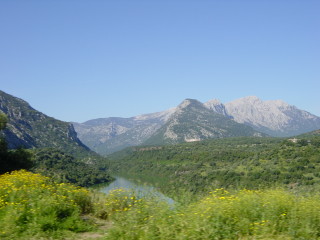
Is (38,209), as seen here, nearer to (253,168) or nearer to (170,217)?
(170,217)

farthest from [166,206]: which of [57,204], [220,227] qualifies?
[57,204]

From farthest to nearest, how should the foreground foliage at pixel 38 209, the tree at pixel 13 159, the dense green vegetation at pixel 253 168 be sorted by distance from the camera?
the dense green vegetation at pixel 253 168, the tree at pixel 13 159, the foreground foliage at pixel 38 209

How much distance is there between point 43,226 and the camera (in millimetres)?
6527

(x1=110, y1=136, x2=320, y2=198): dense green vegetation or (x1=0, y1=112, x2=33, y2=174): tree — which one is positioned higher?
(x1=0, y1=112, x2=33, y2=174): tree

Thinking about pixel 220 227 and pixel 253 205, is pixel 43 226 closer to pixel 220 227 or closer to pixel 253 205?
pixel 220 227

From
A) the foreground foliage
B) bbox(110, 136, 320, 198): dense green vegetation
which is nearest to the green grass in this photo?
the foreground foliage

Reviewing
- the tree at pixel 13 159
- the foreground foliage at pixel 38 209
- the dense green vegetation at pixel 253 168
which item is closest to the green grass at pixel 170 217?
the foreground foliage at pixel 38 209

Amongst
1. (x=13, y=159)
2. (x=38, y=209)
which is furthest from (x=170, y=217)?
(x=13, y=159)

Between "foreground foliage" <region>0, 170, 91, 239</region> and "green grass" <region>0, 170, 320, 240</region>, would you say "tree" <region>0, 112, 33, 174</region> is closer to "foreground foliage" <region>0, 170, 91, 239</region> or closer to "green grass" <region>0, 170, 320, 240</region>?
"foreground foliage" <region>0, 170, 91, 239</region>

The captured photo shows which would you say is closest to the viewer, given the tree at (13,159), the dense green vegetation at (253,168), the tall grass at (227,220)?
the tall grass at (227,220)

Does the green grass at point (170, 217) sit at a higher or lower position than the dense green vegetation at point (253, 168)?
higher

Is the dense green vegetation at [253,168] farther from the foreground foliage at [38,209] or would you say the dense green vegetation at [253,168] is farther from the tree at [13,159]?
the tree at [13,159]

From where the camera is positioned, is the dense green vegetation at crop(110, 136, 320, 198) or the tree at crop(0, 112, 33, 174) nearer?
the tree at crop(0, 112, 33, 174)

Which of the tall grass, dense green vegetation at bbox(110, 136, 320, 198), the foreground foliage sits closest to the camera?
the tall grass
